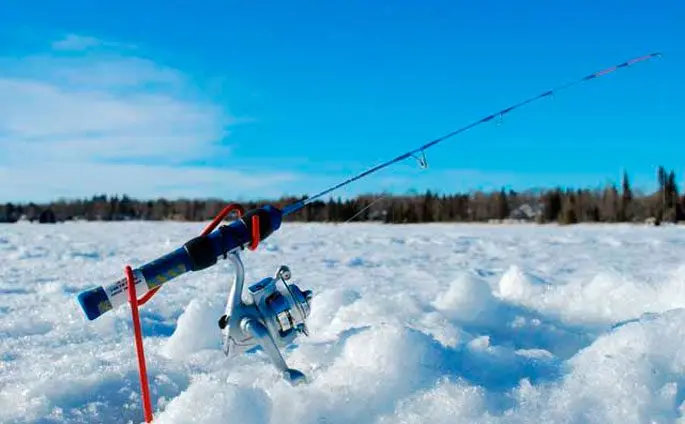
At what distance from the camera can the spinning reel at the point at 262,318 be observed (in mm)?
2633

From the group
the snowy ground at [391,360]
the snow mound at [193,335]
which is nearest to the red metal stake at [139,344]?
the snowy ground at [391,360]

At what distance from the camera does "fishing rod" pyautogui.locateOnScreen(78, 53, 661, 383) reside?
2422mm

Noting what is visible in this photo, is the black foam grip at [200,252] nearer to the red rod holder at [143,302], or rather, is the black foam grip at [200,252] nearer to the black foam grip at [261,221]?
the red rod holder at [143,302]

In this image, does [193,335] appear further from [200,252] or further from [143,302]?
[200,252]

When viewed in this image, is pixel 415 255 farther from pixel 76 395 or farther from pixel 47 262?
pixel 76 395

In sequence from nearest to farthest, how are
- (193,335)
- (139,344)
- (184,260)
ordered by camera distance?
(139,344), (184,260), (193,335)

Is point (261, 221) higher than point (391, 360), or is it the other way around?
point (261, 221)

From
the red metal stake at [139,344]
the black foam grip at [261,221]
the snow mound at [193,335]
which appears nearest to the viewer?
the red metal stake at [139,344]

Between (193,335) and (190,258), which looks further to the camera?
(193,335)

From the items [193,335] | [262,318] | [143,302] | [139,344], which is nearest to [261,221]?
[262,318]

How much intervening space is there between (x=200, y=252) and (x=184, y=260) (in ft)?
0.23

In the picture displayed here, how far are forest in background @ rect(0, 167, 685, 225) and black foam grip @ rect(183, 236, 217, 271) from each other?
0.93 m

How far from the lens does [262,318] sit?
107 inches

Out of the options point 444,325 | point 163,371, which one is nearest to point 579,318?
point 444,325
